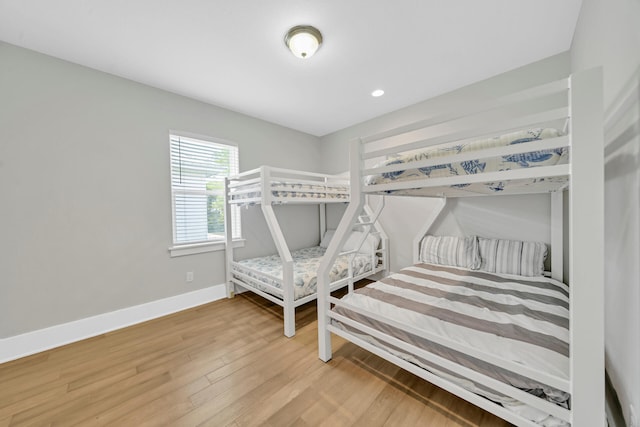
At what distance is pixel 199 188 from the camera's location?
9.23 feet

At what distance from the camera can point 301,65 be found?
6.89 ft

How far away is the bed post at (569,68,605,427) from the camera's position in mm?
751

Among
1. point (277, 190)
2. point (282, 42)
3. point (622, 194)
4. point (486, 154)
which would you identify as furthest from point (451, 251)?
point (282, 42)

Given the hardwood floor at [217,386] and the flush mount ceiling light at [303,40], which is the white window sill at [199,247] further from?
the flush mount ceiling light at [303,40]

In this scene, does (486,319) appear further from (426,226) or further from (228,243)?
(228,243)

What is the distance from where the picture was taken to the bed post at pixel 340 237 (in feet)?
4.73

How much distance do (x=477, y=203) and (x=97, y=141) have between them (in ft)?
12.7

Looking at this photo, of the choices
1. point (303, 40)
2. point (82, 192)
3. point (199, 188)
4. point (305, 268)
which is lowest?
point (305, 268)

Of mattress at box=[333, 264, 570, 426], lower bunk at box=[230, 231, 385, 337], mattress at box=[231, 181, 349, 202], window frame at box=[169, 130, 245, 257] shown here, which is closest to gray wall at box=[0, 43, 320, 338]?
window frame at box=[169, 130, 245, 257]

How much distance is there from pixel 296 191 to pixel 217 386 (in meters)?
1.70

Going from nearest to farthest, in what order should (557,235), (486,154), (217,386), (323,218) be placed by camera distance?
(486,154), (217,386), (557,235), (323,218)

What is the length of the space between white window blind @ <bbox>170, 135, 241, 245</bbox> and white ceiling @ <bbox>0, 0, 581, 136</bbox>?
64cm

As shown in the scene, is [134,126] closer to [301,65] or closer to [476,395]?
[301,65]

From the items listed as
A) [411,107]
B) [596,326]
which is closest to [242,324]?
[596,326]
